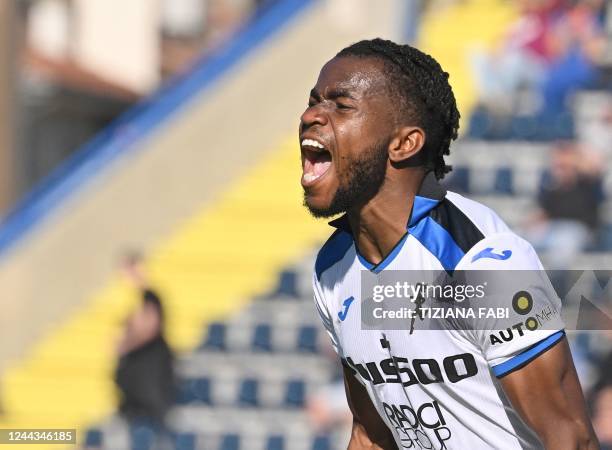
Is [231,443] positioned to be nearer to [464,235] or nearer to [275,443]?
[275,443]

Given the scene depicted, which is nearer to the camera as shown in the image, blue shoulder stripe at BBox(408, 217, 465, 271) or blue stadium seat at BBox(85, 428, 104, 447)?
blue shoulder stripe at BBox(408, 217, 465, 271)

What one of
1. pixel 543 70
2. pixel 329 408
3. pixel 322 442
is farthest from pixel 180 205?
pixel 543 70

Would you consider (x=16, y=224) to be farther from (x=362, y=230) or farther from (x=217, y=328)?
(x=362, y=230)

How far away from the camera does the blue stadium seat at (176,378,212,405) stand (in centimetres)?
889

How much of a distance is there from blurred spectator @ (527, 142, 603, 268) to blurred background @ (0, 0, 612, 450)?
0.5 inches

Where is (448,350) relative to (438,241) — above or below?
below

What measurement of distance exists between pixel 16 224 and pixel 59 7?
10.0 meters

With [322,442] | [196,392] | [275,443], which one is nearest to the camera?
[322,442]

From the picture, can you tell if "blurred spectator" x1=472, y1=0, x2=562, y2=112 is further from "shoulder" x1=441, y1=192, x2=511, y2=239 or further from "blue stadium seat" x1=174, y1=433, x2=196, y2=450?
"shoulder" x1=441, y1=192, x2=511, y2=239

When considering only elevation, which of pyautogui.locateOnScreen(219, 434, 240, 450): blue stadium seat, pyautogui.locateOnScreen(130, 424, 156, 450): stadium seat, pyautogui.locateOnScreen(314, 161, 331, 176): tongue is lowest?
pyautogui.locateOnScreen(219, 434, 240, 450): blue stadium seat

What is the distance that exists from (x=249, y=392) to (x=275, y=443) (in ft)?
1.90

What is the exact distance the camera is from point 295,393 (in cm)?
858

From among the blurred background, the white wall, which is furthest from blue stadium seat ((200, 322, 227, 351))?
the white wall

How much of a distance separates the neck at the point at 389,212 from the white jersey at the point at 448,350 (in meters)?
0.03
